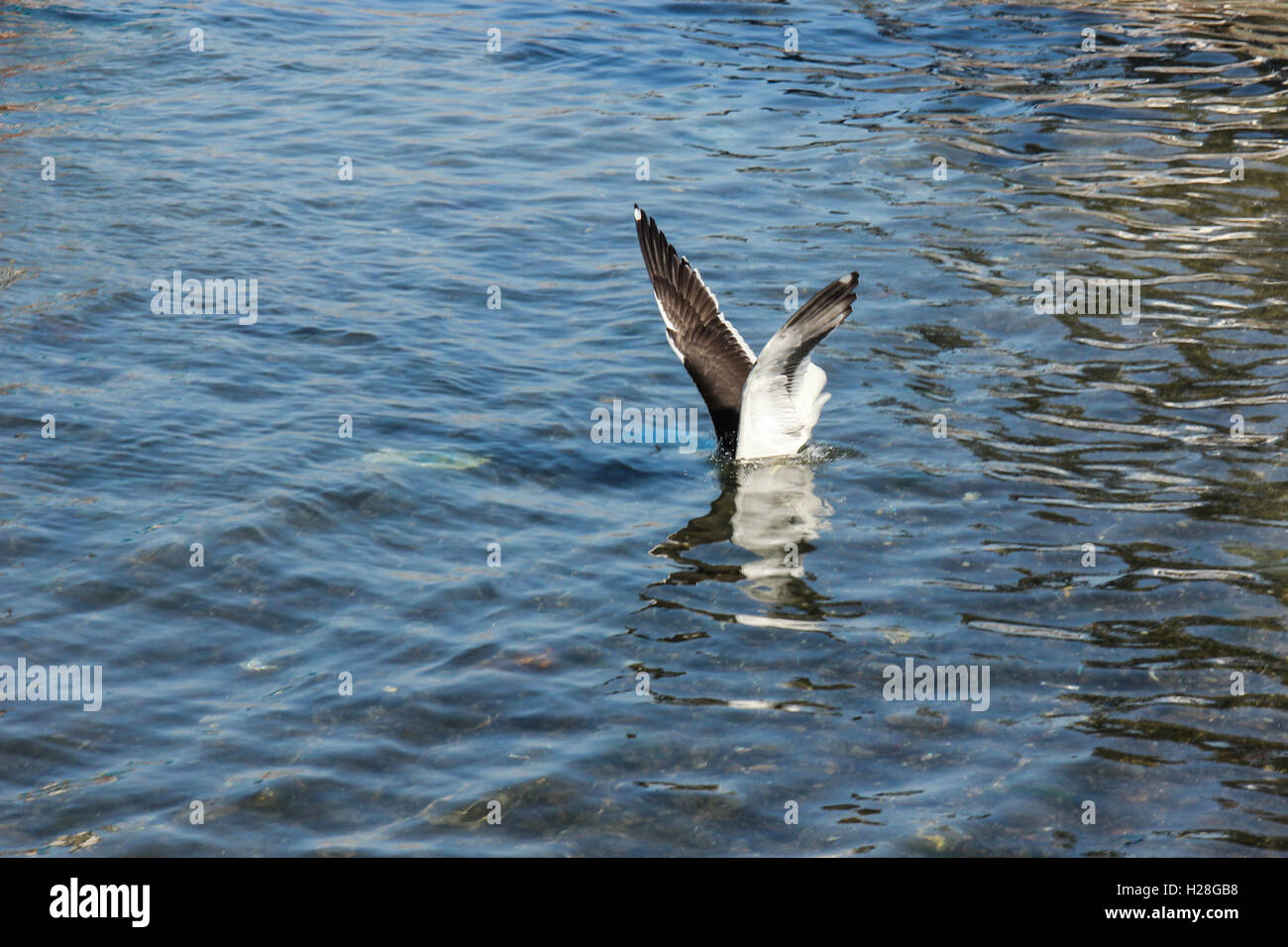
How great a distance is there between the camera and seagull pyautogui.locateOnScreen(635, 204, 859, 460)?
10438 millimetres

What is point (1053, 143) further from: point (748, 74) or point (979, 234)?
point (748, 74)

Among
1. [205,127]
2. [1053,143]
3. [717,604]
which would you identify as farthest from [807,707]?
[205,127]

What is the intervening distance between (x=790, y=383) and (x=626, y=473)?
167 cm

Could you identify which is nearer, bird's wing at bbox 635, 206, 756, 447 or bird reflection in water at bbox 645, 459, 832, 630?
bird reflection in water at bbox 645, 459, 832, 630

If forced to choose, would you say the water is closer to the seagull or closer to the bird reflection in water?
the bird reflection in water

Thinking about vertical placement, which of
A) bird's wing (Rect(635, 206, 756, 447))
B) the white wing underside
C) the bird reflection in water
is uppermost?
bird's wing (Rect(635, 206, 756, 447))

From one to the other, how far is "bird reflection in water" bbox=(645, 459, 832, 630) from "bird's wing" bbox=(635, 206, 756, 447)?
49 centimetres

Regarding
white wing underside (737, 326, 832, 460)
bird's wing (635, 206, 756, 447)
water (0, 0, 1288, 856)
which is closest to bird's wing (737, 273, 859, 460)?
white wing underside (737, 326, 832, 460)

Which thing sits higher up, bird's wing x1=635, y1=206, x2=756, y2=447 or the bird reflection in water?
bird's wing x1=635, y1=206, x2=756, y2=447

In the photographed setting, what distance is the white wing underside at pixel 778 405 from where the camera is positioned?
10.2 meters

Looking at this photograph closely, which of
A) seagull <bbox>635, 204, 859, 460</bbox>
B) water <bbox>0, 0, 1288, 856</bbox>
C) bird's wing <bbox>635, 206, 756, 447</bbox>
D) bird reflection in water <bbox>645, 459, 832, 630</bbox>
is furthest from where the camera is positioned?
bird's wing <bbox>635, 206, 756, 447</bbox>

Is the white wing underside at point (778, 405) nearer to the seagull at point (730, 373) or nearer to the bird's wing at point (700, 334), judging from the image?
the seagull at point (730, 373)

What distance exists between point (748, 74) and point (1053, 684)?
1542cm

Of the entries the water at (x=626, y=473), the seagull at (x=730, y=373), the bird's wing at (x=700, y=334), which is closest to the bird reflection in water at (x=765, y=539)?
the water at (x=626, y=473)
